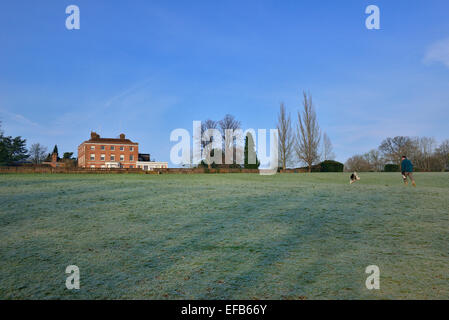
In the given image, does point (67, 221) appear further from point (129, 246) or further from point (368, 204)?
point (368, 204)

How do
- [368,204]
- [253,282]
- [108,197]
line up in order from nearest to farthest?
1. [253,282]
2. [368,204]
3. [108,197]

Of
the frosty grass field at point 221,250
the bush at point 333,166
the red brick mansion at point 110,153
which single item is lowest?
the frosty grass field at point 221,250

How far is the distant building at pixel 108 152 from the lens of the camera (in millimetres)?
67750

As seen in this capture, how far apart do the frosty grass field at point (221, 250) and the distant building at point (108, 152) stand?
2515 inches

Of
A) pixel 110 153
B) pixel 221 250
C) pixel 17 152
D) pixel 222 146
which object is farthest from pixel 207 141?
pixel 221 250

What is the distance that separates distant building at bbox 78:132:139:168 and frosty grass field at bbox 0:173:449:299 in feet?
210

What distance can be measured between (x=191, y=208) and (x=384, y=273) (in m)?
6.00

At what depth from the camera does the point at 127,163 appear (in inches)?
2790

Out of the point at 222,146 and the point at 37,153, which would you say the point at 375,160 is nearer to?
the point at 222,146

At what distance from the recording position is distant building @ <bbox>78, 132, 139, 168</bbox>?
67.8 m

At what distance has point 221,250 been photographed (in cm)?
496

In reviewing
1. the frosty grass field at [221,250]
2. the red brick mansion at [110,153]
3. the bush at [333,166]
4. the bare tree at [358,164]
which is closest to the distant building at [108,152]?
the red brick mansion at [110,153]

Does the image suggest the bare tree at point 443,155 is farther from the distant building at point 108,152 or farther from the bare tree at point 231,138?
the distant building at point 108,152

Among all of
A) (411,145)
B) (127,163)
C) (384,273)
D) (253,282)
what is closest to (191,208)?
(253,282)
